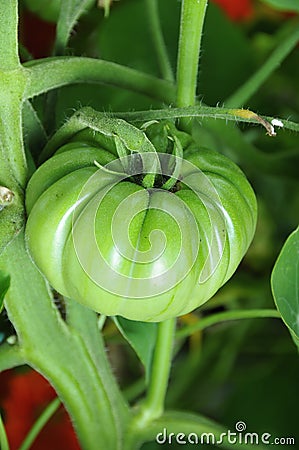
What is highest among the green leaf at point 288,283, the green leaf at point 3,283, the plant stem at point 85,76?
the plant stem at point 85,76

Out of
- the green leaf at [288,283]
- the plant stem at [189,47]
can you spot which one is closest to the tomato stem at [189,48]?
the plant stem at [189,47]

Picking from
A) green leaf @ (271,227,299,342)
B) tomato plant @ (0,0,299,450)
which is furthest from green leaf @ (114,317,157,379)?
green leaf @ (271,227,299,342)

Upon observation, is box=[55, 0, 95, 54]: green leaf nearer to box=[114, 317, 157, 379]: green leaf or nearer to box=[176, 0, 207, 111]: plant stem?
box=[176, 0, 207, 111]: plant stem

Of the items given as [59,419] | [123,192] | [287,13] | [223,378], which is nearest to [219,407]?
[223,378]

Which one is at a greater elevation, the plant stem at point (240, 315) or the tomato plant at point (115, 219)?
the tomato plant at point (115, 219)

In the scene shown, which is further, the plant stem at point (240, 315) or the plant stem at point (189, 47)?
the plant stem at point (240, 315)

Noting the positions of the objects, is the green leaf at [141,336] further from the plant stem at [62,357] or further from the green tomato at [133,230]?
the green tomato at [133,230]

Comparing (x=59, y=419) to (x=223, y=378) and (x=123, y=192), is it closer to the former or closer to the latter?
(x=223, y=378)

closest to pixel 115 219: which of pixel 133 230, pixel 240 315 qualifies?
pixel 133 230
